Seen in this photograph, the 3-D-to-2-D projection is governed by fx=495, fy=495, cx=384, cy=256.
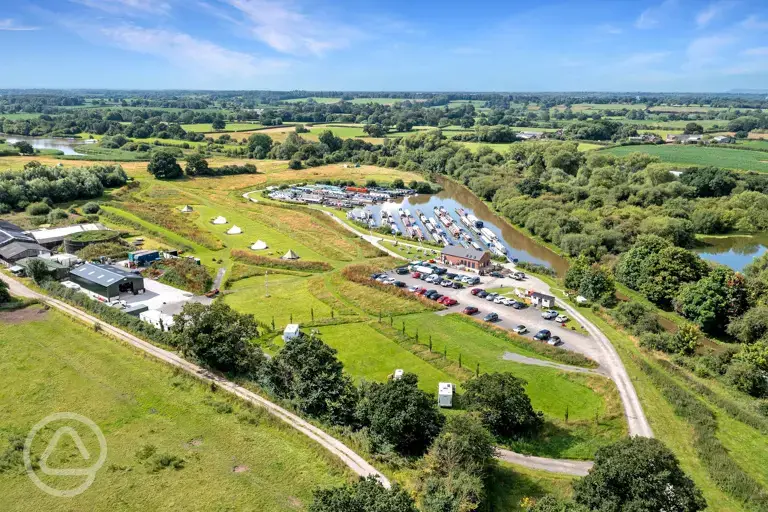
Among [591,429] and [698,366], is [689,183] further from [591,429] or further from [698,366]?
[591,429]

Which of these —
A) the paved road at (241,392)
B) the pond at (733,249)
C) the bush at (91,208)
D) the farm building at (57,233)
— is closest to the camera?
the paved road at (241,392)

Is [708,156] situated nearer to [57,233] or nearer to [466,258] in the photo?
[466,258]

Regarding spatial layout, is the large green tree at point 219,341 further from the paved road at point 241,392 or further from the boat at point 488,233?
the boat at point 488,233

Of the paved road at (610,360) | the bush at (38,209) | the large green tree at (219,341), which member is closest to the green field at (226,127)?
the bush at (38,209)

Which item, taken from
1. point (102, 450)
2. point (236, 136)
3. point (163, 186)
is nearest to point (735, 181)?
point (102, 450)

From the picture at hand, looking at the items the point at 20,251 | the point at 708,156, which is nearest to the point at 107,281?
the point at 20,251

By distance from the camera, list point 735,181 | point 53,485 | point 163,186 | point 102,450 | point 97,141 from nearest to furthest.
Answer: point 53,485, point 102,450, point 735,181, point 163,186, point 97,141

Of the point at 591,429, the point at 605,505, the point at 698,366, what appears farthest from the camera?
the point at 698,366
